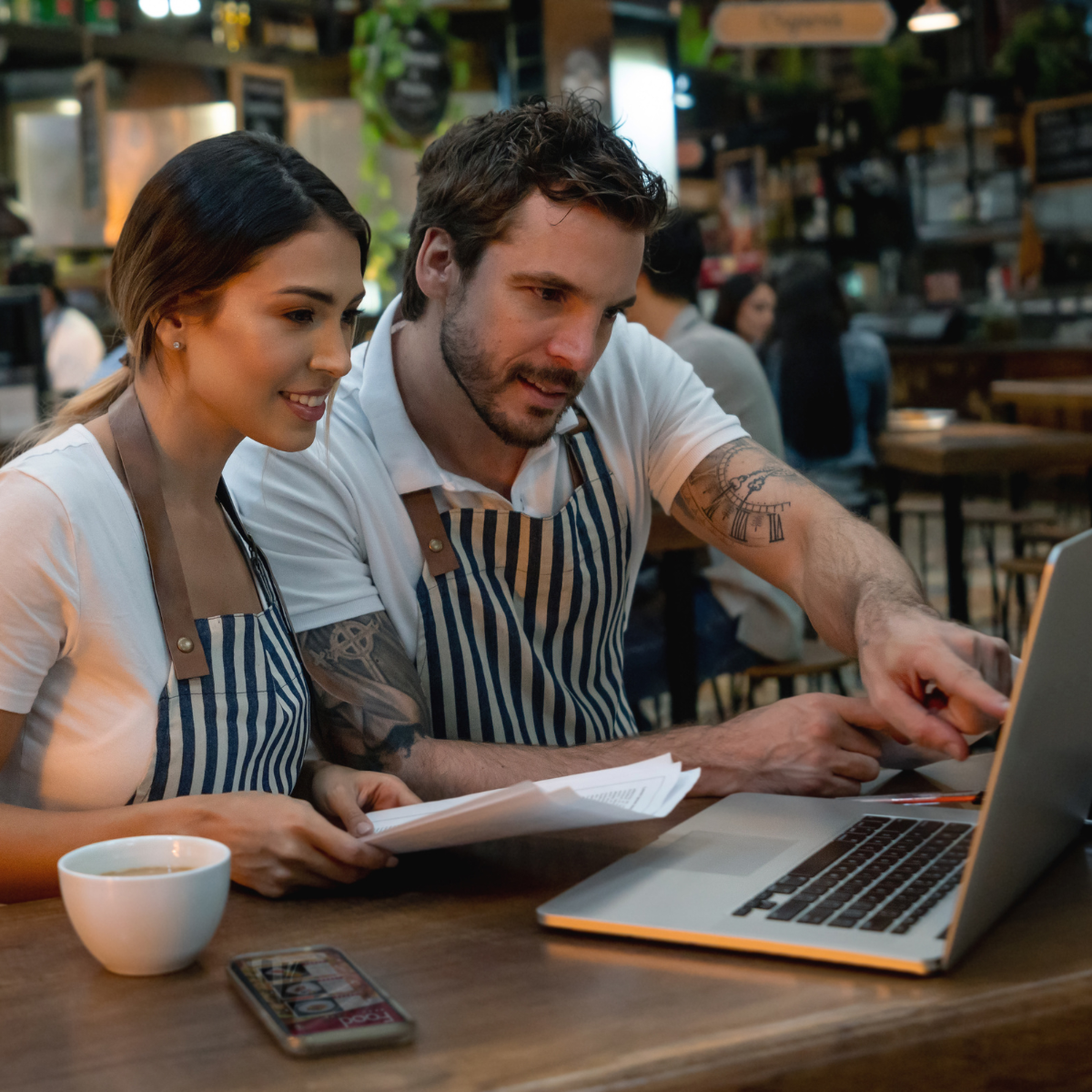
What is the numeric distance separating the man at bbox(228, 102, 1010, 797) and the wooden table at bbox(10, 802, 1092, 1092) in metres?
0.52

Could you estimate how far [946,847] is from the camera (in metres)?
1.04

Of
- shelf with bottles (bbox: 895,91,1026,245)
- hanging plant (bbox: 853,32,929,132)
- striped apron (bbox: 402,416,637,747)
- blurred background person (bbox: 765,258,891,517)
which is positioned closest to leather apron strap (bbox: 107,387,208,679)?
striped apron (bbox: 402,416,637,747)

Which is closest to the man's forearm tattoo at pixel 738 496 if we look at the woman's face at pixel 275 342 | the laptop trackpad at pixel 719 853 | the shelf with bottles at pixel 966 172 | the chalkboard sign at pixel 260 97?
the woman's face at pixel 275 342

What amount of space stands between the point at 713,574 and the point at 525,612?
146 centimetres

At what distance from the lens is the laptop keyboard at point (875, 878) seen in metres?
0.88

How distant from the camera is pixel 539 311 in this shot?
5.38 feet

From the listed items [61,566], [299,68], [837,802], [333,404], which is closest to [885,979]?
[837,802]

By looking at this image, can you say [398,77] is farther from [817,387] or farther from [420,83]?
[817,387]

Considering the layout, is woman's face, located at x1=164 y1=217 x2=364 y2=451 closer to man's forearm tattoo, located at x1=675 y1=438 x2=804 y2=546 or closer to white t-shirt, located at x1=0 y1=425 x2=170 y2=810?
white t-shirt, located at x1=0 y1=425 x2=170 y2=810

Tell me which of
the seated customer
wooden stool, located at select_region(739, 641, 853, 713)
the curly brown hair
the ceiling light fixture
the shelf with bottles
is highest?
the ceiling light fixture

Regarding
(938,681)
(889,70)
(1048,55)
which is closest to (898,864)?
(938,681)

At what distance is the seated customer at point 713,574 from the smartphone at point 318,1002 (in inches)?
78.8

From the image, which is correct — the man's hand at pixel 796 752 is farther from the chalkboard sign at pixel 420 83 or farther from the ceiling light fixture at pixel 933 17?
the ceiling light fixture at pixel 933 17

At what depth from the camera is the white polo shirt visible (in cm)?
157
